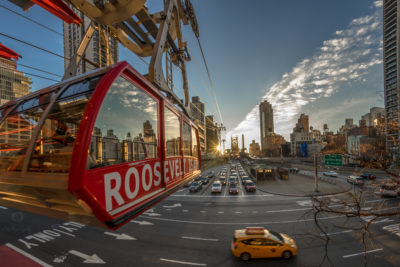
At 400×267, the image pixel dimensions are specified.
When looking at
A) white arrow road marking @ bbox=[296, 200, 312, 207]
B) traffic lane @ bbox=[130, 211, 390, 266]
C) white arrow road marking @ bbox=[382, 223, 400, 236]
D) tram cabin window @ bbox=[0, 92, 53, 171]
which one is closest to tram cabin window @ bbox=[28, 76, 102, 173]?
tram cabin window @ bbox=[0, 92, 53, 171]

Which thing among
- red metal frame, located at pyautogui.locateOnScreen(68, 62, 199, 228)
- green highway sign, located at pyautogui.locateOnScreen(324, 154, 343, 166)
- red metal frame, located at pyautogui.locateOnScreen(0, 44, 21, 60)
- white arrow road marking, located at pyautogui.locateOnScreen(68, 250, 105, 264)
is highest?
red metal frame, located at pyautogui.locateOnScreen(0, 44, 21, 60)

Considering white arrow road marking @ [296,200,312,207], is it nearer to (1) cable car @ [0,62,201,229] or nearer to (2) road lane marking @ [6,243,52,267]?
(1) cable car @ [0,62,201,229]

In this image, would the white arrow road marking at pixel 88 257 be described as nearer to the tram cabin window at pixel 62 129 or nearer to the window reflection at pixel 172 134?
the window reflection at pixel 172 134

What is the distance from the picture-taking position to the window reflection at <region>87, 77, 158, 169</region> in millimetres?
2285

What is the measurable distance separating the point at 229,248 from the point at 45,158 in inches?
416

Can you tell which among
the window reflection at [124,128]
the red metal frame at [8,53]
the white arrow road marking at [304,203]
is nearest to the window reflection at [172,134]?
the window reflection at [124,128]

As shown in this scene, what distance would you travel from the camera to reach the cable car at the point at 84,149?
1.90 m

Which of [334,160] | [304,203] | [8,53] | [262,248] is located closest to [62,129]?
[8,53]

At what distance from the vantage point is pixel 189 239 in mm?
10336

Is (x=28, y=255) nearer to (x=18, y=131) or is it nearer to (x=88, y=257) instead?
(x=88, y=257)

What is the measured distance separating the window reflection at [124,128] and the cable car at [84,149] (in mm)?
15

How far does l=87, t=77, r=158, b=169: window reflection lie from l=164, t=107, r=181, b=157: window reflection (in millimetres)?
629

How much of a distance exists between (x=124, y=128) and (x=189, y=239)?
10.5 meters

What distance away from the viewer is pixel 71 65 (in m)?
5.13
